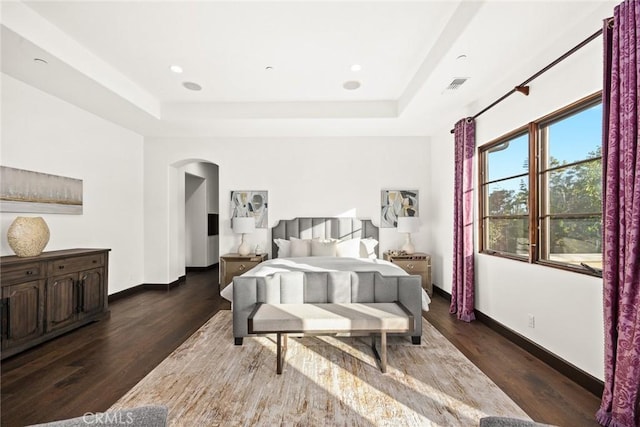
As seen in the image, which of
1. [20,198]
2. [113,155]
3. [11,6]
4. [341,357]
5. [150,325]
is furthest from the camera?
[113,155]

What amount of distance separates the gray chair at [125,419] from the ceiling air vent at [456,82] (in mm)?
3713

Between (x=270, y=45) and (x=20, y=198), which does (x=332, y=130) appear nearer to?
(x=270, y=45)

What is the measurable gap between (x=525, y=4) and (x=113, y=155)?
5.49 metres

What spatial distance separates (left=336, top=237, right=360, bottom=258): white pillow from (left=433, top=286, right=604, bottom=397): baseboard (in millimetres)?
1944

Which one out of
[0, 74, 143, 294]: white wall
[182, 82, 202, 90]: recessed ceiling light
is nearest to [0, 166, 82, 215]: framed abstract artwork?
[0, 74, 143, 294]: white wall

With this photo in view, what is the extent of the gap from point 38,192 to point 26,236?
713 mm

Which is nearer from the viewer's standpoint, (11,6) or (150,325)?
(11,6)

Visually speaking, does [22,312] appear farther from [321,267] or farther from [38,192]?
[321,267]

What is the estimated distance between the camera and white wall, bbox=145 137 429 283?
5723 millimetres

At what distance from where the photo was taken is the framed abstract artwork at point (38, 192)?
3.33 metres

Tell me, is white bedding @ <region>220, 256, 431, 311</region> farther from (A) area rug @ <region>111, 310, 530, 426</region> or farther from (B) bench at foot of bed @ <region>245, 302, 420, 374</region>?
(B) bench at foot of bed @ <region>245, 302, 420, 374</region>

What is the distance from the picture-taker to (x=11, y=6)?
254cm

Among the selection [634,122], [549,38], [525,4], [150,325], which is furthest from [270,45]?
[150,325]

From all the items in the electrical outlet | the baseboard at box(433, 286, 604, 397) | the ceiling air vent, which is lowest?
the baseboard at box(433, 286, 604, 397)
